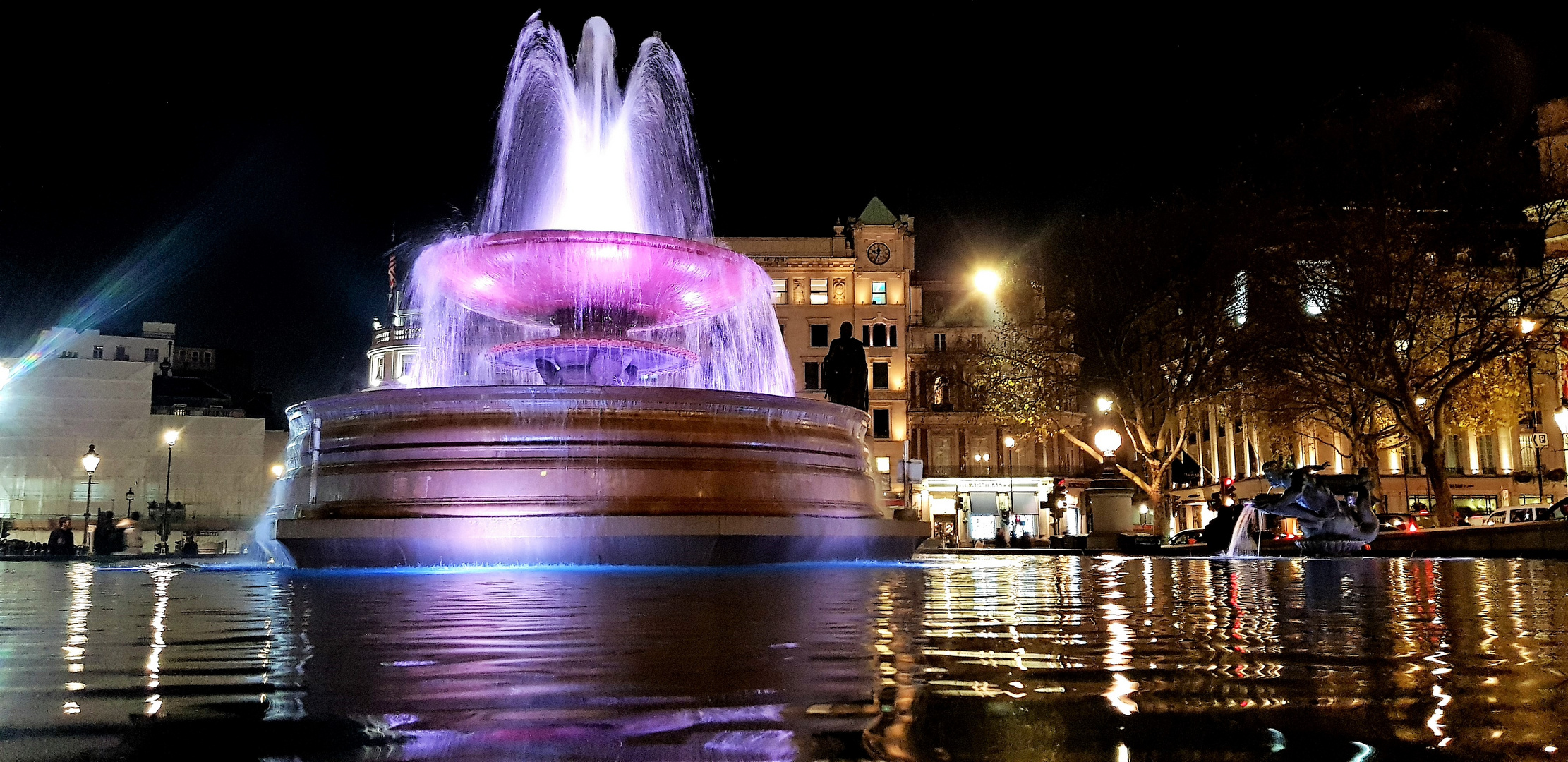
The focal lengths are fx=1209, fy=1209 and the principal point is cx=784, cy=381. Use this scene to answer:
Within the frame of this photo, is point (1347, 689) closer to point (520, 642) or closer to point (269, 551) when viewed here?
point (520, 642)

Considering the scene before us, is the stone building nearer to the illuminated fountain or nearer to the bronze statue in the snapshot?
the illuminated fountain

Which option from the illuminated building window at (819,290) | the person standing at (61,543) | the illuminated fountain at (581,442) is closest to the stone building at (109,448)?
the person standing at (61,543)

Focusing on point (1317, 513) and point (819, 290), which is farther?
point (819, 290)

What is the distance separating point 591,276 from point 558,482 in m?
4.30

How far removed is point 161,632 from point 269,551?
33.1ft

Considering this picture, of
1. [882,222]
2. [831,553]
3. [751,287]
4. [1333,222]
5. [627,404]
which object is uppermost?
Answer: [882,222]

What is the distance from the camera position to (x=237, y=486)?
59.8 m

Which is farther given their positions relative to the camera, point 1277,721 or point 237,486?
point 237,486

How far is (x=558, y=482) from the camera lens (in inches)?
512

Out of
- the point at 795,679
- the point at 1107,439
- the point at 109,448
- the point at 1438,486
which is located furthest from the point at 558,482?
the point at 109,448

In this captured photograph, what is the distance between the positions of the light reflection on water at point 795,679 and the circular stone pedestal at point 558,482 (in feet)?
20.1

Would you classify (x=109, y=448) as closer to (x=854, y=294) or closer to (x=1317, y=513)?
(x=854, y=294)

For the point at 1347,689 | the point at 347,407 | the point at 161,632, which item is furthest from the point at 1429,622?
the point at 347,407

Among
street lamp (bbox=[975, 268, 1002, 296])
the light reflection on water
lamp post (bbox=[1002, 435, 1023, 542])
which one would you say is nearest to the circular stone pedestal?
the light reflection on water
